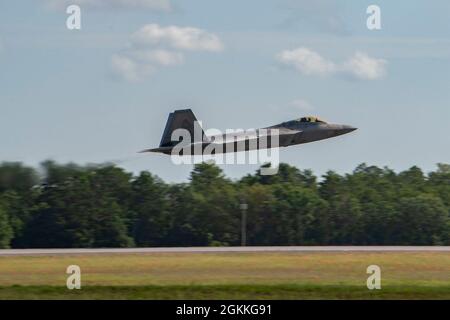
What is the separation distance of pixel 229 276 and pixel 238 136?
6.54 metres

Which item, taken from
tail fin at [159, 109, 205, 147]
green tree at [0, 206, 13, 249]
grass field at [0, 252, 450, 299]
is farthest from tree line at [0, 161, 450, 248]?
tail fin at [159, 109, 205, 147]

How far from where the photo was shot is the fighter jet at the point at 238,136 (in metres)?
46.1

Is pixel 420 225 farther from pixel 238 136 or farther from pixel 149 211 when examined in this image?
pixel 238 136

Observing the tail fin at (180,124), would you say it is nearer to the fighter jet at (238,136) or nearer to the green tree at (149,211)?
the fighter jet at (238,136)

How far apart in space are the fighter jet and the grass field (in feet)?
19.5

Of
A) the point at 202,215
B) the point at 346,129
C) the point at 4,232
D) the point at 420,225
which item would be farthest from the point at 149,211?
the point at 346,129

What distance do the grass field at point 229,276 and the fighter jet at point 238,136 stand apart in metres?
5.95

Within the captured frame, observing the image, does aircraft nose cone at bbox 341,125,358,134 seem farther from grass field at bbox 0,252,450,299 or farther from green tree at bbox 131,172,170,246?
green tree at bbox 131,172,170,246

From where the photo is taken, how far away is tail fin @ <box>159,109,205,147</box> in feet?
155

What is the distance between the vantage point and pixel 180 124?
1882 inches

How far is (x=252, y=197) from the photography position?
382ft

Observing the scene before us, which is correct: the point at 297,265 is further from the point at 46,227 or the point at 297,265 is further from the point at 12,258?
the point at 46,227

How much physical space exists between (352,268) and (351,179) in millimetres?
83555

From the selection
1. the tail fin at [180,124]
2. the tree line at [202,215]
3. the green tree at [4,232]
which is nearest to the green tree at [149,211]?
the tree line at [202,215]
